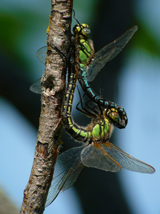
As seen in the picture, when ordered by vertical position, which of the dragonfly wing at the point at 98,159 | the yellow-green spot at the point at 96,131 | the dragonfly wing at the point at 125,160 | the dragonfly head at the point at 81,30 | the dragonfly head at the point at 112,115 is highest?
the dragonfly head at the point at 81,30

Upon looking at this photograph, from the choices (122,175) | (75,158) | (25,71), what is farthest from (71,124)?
(122,175)

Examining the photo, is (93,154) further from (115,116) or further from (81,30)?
(81,30)

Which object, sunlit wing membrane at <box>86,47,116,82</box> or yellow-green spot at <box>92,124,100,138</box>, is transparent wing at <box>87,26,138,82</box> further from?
yellow-green spot at <box>92,124,100,138</box>

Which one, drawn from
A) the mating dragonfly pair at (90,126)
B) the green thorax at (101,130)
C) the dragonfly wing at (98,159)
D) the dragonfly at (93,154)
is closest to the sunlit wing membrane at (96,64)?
the mating dragonfly pair at (90,126)

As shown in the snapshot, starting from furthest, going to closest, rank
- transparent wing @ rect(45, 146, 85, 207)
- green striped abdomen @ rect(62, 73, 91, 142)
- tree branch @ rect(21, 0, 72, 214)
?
transparent wing @ rect(45, 146, 85, 207) < green striped abdomen @ rect(62, 73, 91, 142) < tree branch @ rect(21, 0, 72, 214)

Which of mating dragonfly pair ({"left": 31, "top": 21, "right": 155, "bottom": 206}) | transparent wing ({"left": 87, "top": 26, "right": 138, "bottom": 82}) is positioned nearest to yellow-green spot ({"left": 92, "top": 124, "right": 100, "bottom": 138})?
mating dragonfly pair ({"left": 31, "top": 21, "right": 155, "bottom": 206})

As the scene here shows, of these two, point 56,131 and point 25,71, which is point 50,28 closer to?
point 56,131

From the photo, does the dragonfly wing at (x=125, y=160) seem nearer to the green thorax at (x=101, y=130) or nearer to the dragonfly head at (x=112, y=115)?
the green thorax at (x=101, y=130)

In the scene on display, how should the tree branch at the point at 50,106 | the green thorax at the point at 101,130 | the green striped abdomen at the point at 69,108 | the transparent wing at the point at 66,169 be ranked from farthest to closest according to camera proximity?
the green thorax at the point at 101,130, the transparent wing at the point at 66,169, the green striped abdomen at the point at 69,108, the tree branch at the point at 50,106
